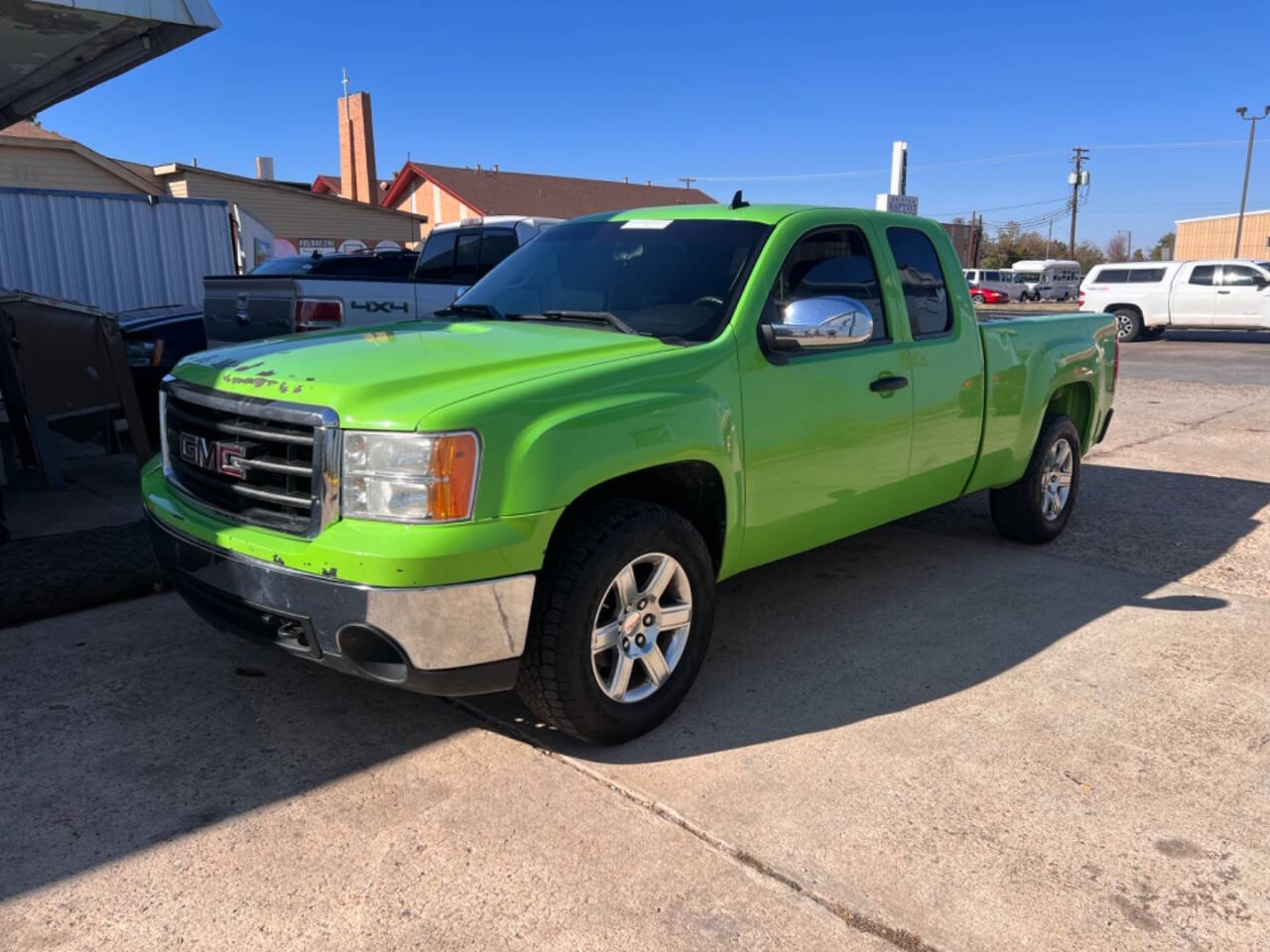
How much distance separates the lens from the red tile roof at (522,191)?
41.8 m

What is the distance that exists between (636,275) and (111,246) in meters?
11.1

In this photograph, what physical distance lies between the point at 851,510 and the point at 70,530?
15.1 ft

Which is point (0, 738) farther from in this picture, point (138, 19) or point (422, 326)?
point (138, 19)

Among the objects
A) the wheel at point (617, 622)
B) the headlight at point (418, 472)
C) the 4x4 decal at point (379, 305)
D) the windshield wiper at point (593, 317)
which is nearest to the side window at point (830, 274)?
the windshield wiper at point (593, 317)

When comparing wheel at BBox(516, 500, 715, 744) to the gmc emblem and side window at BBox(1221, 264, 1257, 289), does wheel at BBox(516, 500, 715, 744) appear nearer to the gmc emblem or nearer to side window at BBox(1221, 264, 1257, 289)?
the gmc emblem

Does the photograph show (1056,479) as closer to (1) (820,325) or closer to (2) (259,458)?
(1) (820,325)

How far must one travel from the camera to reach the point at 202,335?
8773mm

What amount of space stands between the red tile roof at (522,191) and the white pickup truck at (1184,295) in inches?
826

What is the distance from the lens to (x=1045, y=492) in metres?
5.83

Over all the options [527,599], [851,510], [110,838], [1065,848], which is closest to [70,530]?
[110,838]

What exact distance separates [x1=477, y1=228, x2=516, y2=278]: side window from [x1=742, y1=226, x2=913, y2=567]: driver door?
220 inches

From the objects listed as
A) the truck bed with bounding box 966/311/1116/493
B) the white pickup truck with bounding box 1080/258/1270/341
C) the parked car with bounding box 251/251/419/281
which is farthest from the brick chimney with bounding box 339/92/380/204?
the truck bed with bounding box 966/311/1116/493

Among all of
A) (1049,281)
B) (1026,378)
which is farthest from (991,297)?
(1026,378)

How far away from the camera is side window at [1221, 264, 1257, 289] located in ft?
72.4
